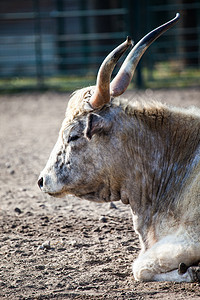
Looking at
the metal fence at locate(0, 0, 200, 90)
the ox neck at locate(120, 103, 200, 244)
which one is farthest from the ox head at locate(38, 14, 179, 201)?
the metal fence at locate(0, 0, 200, 90)

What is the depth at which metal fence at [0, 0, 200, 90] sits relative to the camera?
15.7m

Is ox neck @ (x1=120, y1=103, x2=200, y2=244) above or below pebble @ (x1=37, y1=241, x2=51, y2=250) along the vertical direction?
above

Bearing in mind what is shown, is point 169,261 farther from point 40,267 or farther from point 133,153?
point 40,267

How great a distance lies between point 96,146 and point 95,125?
208 millimetres

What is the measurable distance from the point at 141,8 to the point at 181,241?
1284 cm

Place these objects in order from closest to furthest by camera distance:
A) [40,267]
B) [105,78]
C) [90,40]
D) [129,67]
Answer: [105,78] → [129,67] → [40,267] → [90,40]

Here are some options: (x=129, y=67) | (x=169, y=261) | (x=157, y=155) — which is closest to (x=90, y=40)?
(x=129, y=67)

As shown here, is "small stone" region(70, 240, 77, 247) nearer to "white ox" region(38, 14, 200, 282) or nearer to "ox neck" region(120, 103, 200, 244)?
"white ox" region(38, 14, 200, 282)

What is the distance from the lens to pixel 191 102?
474 inches

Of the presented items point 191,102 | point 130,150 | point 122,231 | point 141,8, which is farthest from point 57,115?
point 130,150

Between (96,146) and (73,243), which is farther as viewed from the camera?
(73,243)

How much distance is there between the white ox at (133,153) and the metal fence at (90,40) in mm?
11156

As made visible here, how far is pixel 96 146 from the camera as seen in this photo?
4207mm

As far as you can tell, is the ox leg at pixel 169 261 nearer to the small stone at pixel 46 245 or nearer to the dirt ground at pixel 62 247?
the dirt ground at pixel 62 247
